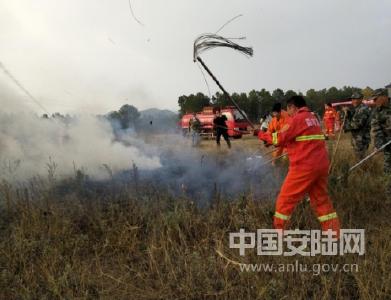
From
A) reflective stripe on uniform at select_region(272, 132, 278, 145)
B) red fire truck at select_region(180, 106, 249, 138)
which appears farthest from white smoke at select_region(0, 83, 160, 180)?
red fire truck at select_region(180, 106, 249, 138)

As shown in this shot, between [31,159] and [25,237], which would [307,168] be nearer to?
[25,237]

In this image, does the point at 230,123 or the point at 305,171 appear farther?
the point at 230,123

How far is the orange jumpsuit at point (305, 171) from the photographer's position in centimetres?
440

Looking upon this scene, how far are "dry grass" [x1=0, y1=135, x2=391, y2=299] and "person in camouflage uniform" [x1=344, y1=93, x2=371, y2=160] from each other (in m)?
2.60

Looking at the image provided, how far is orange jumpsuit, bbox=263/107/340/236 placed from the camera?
14.4 feet

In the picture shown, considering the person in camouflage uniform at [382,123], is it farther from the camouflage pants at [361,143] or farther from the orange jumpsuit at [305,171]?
the orange jumpsuit at [305,171]

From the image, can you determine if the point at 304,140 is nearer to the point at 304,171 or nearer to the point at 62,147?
the point at 304,171

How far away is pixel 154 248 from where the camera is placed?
4.07 meters

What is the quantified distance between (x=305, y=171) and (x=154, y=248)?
6.26 feet

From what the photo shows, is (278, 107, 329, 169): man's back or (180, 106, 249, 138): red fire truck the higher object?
(278, 107, 329, 169): man's back

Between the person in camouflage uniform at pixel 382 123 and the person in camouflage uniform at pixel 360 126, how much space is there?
1764 millimetres

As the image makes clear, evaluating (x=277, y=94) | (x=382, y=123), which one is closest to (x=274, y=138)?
(x=382, y=123)

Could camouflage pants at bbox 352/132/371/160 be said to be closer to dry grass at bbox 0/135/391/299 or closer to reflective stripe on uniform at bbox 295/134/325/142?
dry grass at bbox 0/135/391/299

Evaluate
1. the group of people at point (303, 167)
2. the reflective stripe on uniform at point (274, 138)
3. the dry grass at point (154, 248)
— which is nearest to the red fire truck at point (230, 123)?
the dry grass at point (154, 248)
